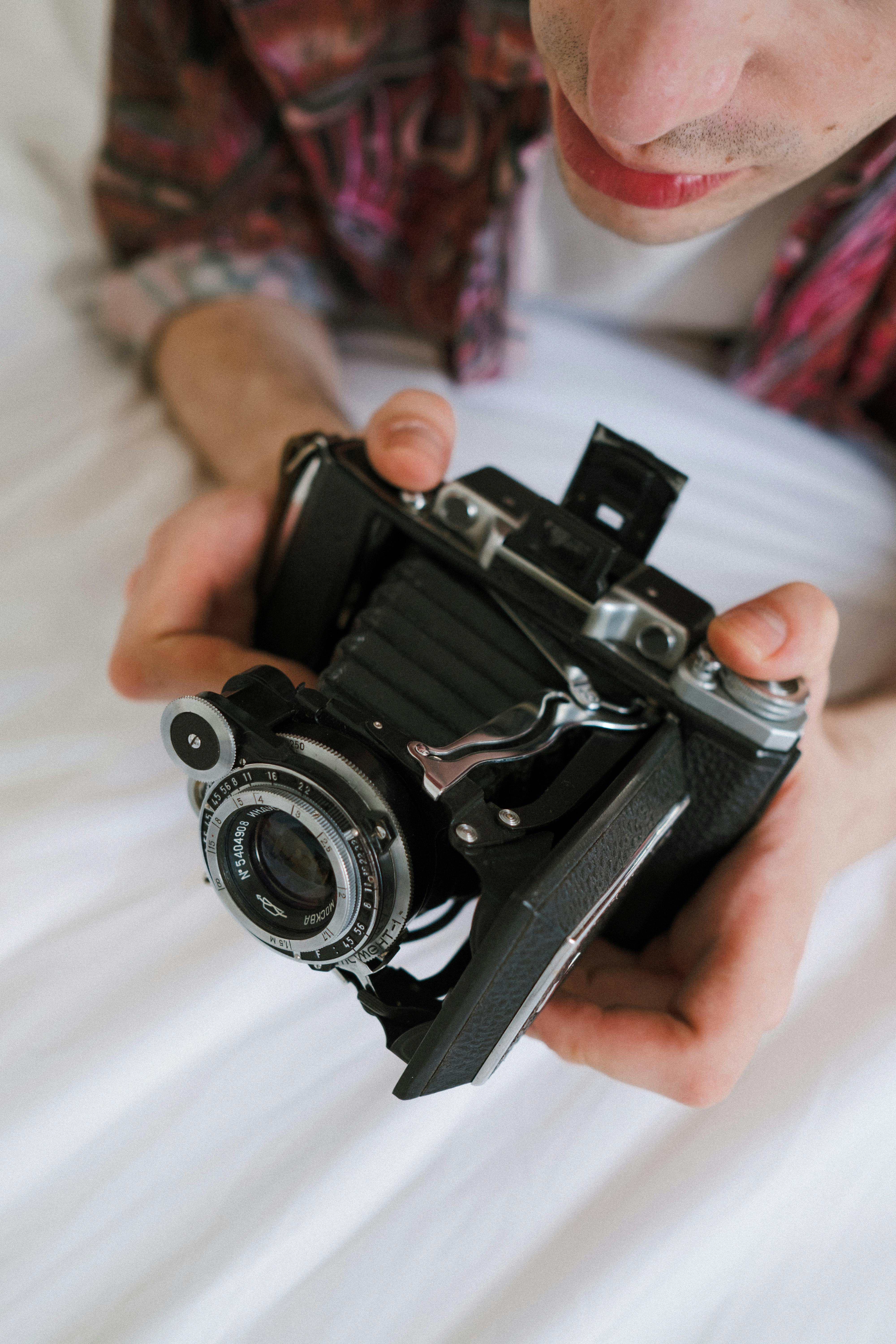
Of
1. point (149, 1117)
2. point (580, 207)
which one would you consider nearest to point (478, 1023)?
point (149, 1117)

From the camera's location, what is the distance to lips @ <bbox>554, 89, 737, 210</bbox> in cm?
58

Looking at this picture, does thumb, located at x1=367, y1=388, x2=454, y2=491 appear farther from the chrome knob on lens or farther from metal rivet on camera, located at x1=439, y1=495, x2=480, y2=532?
the chrome knob on lens

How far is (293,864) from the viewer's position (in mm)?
467

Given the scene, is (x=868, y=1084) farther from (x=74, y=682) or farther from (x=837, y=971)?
(x=74, y=682)

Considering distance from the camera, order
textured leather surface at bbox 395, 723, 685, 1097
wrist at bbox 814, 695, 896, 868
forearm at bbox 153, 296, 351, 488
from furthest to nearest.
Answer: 1. forearm at bbox 153, 296, 351, 488
2. wrist at bbox 814, 695, 896, 868
3. textured leather surface at bbox 395, 723, 685, 1097

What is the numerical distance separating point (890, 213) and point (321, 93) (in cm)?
47

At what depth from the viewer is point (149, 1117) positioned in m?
0.51

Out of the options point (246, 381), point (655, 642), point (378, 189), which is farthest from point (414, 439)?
point (378, 189)

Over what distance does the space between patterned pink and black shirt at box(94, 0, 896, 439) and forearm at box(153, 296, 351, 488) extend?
0.13ft

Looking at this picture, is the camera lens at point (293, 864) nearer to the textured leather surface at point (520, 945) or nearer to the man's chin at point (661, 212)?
the textured leather surface at point (520, 945)

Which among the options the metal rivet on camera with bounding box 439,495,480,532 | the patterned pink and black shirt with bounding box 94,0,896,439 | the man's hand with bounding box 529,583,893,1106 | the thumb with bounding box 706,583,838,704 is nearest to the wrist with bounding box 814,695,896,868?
the man's hand with bounding box 529,583,893,1106

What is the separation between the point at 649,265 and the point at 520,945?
2.45ft

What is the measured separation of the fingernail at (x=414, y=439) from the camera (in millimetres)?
539

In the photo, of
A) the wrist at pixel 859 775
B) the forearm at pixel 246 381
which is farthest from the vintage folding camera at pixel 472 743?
the forearm at pixel 246 381
